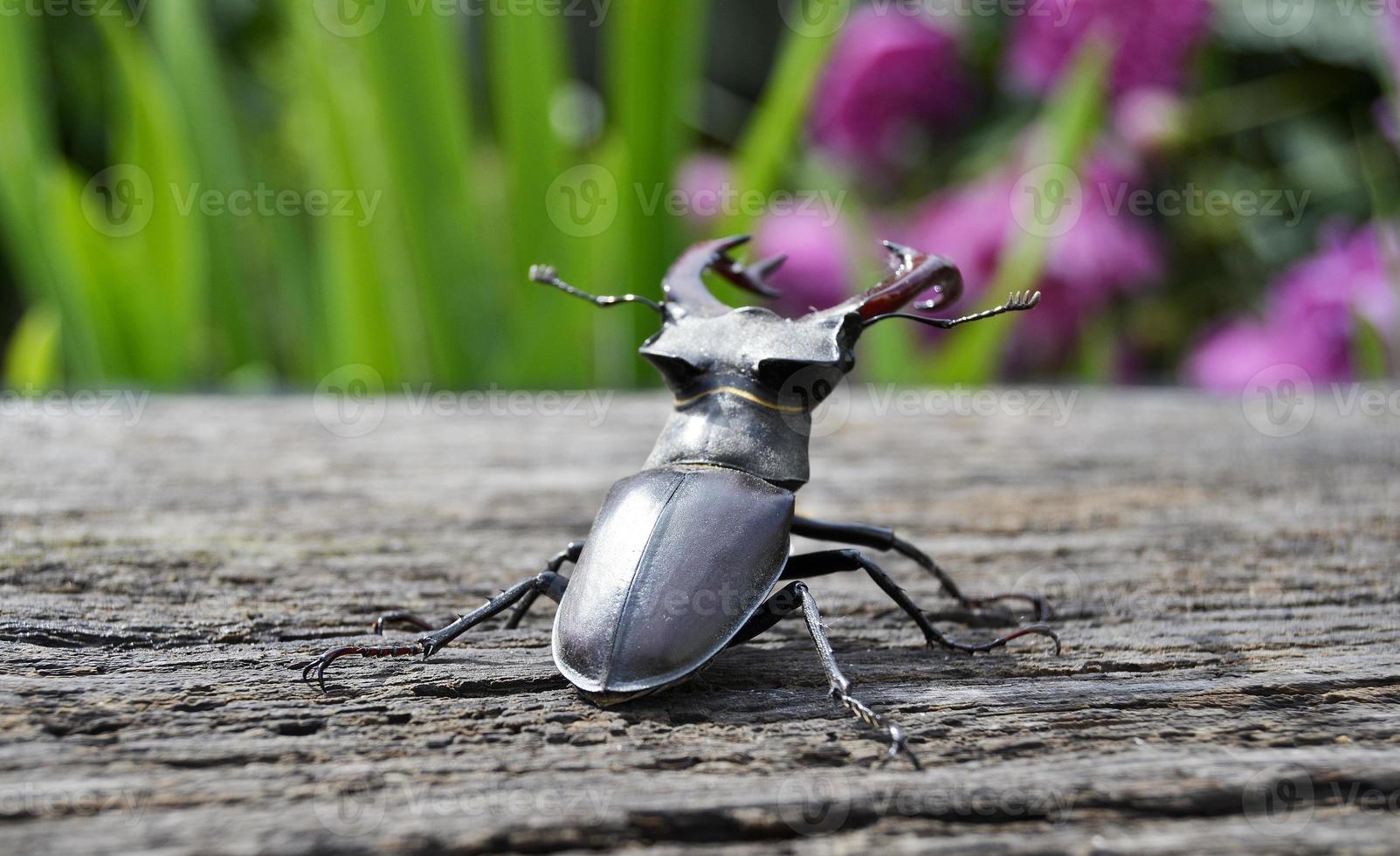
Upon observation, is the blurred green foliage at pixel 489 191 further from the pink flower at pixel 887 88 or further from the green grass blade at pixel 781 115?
the pink flower at pixel 887 88

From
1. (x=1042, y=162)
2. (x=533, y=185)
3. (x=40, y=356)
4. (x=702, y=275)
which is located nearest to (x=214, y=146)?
(x=40, y=356)

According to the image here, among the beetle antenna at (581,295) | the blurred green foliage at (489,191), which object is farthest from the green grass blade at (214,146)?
the beetle antenna at (581,295)

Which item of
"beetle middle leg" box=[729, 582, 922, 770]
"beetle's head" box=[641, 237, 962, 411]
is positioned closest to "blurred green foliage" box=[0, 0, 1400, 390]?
"beetle's head" box=[641, 237, 962, 411]

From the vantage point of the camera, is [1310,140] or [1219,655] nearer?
[1219,655]

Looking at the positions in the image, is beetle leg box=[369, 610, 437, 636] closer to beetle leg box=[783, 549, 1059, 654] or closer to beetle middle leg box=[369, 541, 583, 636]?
beetle middle leg box=[369, 541, 583, 636]

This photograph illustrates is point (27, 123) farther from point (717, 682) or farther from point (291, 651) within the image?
point (717, 682)

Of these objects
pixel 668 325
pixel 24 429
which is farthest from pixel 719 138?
pixel 668 325
